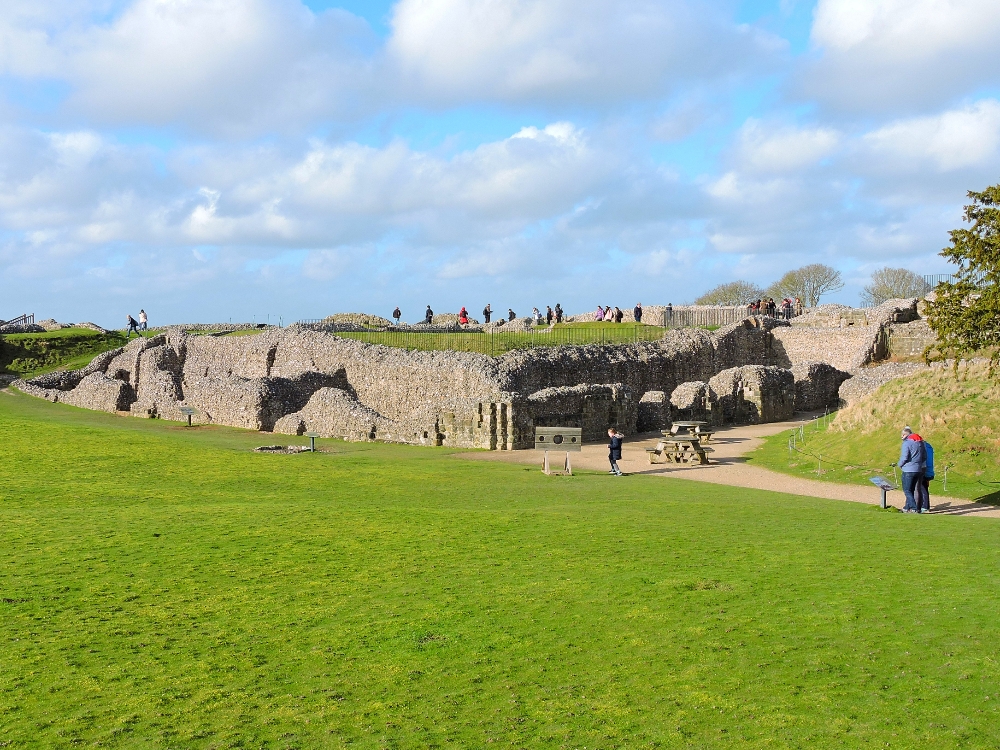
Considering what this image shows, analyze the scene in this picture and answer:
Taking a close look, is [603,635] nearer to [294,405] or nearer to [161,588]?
[161,588]

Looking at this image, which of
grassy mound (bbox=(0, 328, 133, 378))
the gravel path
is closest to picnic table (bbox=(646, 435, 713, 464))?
the gravel path

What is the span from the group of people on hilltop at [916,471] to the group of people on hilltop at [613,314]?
38274 millimetres

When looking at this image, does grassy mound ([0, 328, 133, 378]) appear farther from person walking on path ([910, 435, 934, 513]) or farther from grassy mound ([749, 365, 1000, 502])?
person walking on path ([910, 435, 934, 513])

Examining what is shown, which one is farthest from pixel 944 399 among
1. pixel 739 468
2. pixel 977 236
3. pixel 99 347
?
pixel 99 347

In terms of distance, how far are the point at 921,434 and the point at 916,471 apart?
649cm

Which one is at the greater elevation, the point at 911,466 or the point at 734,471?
the point at 911,466

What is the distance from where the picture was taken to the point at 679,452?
25.5 m

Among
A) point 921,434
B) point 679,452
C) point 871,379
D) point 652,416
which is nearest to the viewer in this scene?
point 921,434

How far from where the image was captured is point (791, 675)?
7.72m

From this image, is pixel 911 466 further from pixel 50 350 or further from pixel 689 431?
pixel 50 350

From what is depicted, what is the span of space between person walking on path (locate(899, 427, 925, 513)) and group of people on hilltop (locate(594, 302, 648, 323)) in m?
38.4

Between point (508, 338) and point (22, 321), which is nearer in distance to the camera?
point (508, 338)

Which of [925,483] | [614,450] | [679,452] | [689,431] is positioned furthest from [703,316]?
[925,483]

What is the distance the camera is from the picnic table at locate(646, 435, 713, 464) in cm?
2541
